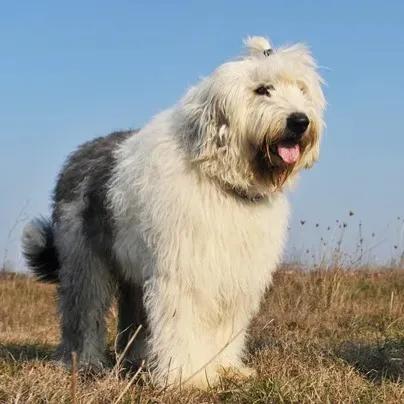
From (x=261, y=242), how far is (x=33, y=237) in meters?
2.19

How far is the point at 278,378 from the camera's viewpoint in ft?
15.3

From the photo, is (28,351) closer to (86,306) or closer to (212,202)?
(86,306)

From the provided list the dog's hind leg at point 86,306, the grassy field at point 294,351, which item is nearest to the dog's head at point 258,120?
the grassy field at point 294,351

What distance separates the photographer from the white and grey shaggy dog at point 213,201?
16.3ft

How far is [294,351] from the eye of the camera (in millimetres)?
5816

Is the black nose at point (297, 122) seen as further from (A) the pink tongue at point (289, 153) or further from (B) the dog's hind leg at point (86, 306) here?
(B) the dog's hind leg at point (86, 306)

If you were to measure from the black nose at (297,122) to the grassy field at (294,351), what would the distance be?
140 cm

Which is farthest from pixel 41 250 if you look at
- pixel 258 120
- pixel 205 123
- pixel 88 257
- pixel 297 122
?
pixel 297 122

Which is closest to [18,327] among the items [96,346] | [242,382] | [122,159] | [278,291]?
[278,291]

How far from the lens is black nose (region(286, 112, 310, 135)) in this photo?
15.8 feet

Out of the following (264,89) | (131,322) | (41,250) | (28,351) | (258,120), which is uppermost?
(264,89)

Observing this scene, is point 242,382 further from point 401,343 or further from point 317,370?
point 401,343

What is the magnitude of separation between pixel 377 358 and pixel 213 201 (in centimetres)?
172

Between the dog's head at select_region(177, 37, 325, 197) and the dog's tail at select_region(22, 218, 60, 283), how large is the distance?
186 centimetres
